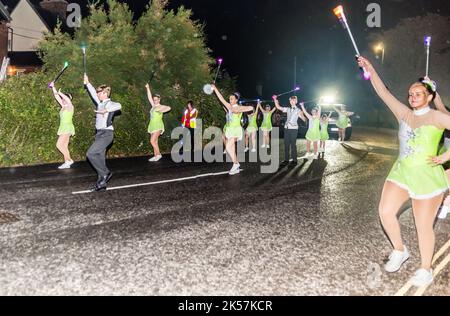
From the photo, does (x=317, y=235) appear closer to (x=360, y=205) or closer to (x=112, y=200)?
(x=360, y=205)

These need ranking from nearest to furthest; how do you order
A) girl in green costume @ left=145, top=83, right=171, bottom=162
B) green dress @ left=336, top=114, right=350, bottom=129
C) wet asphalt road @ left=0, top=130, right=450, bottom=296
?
wet asphalt road @ left=0, top=130, right=450, bottom=296 → girl in green costume @ left=145, top=83, right=171, bottom=162 → green dress @ left=336, top=114, right=350, bottom=129

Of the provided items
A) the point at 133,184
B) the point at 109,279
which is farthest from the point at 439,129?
the point at 133,184

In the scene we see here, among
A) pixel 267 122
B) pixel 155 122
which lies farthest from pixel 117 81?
pixel 267 122

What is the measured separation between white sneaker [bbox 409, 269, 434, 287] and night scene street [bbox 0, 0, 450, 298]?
13 millimetres

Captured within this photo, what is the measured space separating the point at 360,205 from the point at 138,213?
151 inches

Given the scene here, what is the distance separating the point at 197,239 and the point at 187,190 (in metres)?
3.02

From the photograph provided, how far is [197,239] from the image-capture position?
16.6 ft

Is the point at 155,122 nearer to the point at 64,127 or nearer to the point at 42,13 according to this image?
the point at 64,127

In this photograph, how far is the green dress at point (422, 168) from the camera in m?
3.92

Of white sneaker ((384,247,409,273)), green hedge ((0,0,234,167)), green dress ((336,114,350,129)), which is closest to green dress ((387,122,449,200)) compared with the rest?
white sneaker ((384,247,409,273))

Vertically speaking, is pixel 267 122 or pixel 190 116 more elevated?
pixel 190 116

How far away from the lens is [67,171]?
32.4ft

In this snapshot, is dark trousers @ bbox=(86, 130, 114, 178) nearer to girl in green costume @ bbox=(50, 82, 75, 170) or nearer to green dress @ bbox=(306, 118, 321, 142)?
girl in green costume @ bbox=(50, 82, 75, 170)

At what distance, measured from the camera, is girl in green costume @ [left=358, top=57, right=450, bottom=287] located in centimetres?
392
